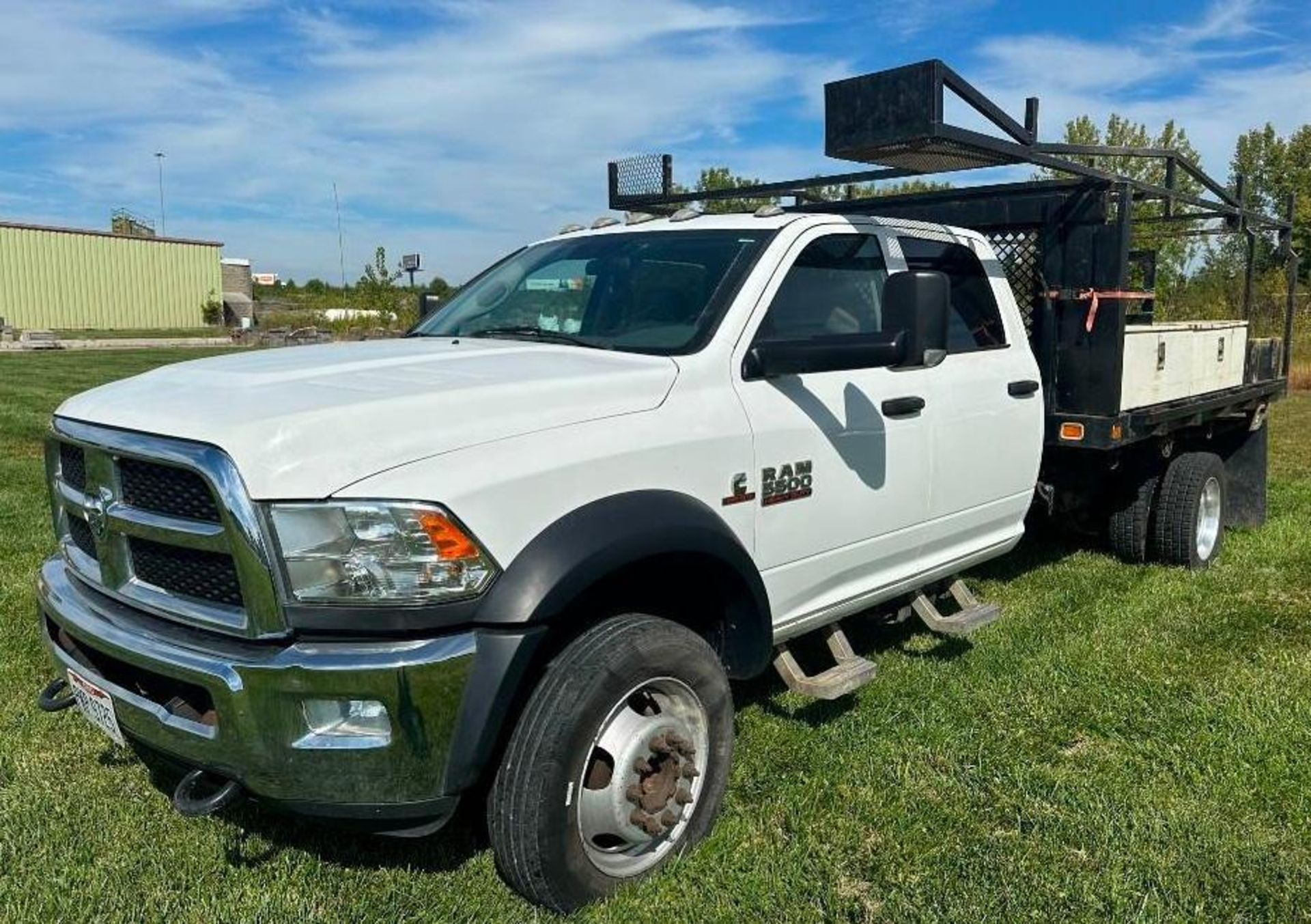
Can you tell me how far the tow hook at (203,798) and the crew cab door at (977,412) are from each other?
2.72m

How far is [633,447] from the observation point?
2992 mm

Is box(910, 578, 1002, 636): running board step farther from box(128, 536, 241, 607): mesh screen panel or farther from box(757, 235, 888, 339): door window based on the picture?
box(128, 536, 241, 607): mesh screen panel

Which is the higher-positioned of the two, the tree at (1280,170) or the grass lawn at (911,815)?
the tree at (1280,170)

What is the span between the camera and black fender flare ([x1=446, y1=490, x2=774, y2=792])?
8.34 feet

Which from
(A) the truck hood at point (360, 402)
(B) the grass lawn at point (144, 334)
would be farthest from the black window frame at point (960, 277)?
(B) the grass lawn at point (144, 334)

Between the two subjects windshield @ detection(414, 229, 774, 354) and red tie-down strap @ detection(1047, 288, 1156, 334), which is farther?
red tie-down strap @ detection(1047, 288, 1156, 334)

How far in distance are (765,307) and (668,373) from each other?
56 cm

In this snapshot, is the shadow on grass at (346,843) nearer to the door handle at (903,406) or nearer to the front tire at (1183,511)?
the door handle at (903,406)

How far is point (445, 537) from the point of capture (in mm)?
2523

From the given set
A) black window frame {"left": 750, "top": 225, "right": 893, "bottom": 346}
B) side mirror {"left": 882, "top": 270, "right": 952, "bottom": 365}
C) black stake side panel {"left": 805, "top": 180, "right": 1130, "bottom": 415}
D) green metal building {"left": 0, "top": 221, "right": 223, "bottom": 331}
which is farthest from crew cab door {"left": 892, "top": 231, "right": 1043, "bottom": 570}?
green metal building {"left": 0, "top": 221, "right": 223, "bottom": 331}

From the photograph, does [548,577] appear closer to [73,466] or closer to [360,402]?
[360,402]

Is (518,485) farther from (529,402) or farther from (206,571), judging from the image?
(206,571)

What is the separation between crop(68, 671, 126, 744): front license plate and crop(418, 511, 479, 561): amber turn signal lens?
1071 millimetres

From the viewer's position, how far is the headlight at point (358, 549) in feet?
8.15
